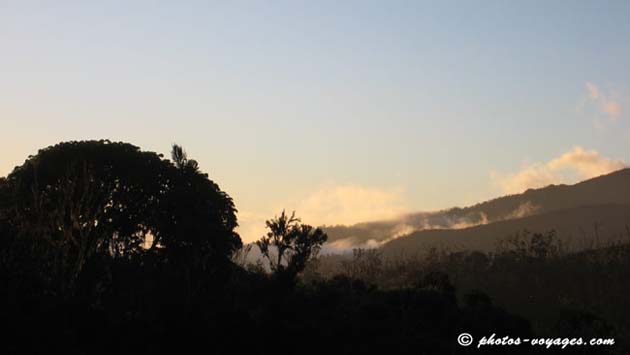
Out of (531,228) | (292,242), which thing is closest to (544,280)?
(292,242)

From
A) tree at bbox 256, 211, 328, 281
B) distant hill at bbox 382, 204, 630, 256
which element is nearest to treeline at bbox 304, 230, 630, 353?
tree at bbox 256, 211, 328, 281

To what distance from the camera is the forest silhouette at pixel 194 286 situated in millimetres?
15109

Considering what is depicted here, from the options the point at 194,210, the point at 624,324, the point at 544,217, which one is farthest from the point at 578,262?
the point at 544,217

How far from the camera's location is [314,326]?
709 inches

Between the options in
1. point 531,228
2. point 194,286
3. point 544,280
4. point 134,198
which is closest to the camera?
point 194,286

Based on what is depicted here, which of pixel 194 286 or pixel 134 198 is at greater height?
pixel 134 198

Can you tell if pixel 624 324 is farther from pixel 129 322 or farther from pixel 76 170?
pixel 76 170

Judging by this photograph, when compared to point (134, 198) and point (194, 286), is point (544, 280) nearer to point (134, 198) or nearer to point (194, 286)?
point (194, 286)

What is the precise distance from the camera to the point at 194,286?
21.2m

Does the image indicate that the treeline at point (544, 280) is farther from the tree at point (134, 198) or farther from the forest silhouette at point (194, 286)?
Result: the tree at point (134, 198)

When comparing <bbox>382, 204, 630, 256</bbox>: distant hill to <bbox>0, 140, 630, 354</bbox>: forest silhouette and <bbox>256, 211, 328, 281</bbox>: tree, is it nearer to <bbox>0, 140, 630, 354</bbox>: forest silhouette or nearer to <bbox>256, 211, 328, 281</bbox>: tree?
<bbox>0, 140, 630, 354</bbox>: forest silhouette

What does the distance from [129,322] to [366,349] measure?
19.4ft

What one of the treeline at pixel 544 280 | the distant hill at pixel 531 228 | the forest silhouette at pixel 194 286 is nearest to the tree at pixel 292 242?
the forest silhouette at pixel 194 286

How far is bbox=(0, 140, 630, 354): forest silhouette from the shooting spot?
15.1 meters
